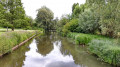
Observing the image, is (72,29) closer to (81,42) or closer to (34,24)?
(81,42)

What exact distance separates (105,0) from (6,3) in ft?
53.1

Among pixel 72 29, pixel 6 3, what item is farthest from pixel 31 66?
pixel 6 3

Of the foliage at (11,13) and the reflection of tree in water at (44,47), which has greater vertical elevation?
the foliage at (11,13)

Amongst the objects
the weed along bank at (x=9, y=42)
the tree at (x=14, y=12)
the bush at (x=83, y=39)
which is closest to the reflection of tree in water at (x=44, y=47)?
the weed along bank at (x=9, y=42)

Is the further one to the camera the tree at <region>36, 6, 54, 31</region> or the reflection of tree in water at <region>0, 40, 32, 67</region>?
the tree at <region>36, 6, 54, 31</region>

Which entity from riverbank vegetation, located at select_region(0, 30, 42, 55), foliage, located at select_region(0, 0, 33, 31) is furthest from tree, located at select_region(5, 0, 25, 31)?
riverbank vegetation, located at select_region(0, 30, 42, 55)

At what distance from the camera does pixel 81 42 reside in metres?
9.69

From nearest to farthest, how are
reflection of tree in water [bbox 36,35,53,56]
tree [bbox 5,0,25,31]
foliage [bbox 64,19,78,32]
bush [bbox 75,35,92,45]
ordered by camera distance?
reflection of tree in water [bbox 36,35,53,56]
bush [bbox 75,35,92,45]
tree [bbox 5,0,25,31]
foliage [bbox 64,19,78,32]

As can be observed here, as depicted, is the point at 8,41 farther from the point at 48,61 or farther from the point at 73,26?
the point at 73,26

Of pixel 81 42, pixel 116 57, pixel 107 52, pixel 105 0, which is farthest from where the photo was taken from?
pixel 81 42

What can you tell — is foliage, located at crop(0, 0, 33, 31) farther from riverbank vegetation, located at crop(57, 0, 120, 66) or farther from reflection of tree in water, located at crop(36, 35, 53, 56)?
riverbank vegetation, located at crop(57, 0, 120, 66)

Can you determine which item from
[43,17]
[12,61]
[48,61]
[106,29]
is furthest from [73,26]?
[43,17]

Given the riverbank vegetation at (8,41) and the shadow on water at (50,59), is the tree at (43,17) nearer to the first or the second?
the riverbank vegetation at (8,41)

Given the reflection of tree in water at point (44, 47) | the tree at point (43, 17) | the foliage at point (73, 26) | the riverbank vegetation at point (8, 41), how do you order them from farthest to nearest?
the tree at point (43, 17) < the foliage at point (73, 26) < the reflection of tree in water at point (44, 47) < the riverbank vegetation at point (8, 41)
